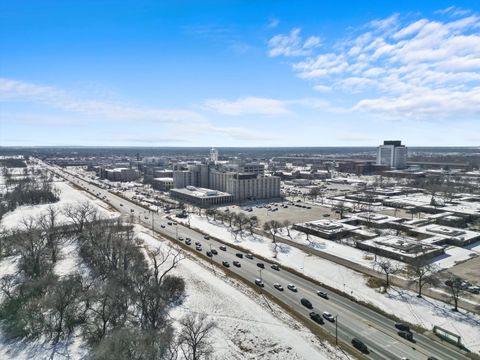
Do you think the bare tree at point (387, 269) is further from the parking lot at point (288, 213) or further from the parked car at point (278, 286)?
the parking lot at point (288, 213)

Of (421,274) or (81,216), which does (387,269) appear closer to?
(421,274)

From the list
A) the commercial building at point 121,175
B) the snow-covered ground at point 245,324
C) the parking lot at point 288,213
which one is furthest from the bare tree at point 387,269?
the commercial building at point 121,175

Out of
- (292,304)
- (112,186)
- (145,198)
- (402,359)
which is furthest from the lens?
(112,186)

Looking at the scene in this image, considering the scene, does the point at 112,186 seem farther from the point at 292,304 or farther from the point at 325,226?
the point at 292,304

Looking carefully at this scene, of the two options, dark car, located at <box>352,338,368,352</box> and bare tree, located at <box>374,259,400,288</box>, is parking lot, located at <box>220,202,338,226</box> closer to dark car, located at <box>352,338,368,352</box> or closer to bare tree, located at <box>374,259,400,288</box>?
bare tree, located at <box>374,259,400,288</box>

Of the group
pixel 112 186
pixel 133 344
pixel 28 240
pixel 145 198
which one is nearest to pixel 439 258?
pixel 133 344

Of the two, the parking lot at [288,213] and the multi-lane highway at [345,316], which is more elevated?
the multi-lane highway at [345,316]
